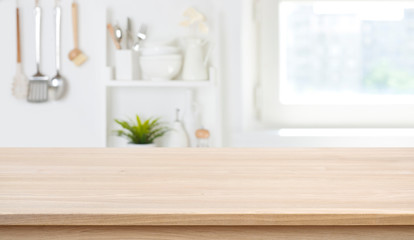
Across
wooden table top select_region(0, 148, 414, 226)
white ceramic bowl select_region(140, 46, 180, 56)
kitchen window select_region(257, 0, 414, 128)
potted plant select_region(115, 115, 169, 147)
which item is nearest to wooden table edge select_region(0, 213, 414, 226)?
wooden table top select_region(0, 148, 414, 226)

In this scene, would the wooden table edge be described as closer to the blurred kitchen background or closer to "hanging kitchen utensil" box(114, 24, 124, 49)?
the blurred kitchen background

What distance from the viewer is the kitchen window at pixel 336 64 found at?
8.38 ft

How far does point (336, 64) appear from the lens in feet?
8.54

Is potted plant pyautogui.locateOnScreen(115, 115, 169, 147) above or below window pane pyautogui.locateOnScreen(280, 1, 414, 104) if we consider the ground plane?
below

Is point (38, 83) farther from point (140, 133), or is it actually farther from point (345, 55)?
point (345, 55)

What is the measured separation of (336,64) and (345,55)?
6 centimetres

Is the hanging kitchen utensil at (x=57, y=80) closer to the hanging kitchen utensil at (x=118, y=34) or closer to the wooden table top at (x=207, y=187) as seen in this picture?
the hanging kitchen utensil at (x=118, y=34)


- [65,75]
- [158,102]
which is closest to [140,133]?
[158,102]

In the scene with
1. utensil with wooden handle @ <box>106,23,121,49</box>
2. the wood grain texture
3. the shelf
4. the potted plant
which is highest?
utensil with wooden handle @ <box>106,23,121,49</box>

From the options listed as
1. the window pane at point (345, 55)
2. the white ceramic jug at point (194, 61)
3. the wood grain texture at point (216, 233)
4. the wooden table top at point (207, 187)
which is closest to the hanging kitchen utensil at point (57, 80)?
the white ceramic jug at point (194, 61)

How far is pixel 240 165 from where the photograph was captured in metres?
0.78

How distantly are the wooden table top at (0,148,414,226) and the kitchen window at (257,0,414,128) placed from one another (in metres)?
1.65

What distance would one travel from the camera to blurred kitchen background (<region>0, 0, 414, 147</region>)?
2398 mm

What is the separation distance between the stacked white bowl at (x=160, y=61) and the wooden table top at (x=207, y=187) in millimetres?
1477
